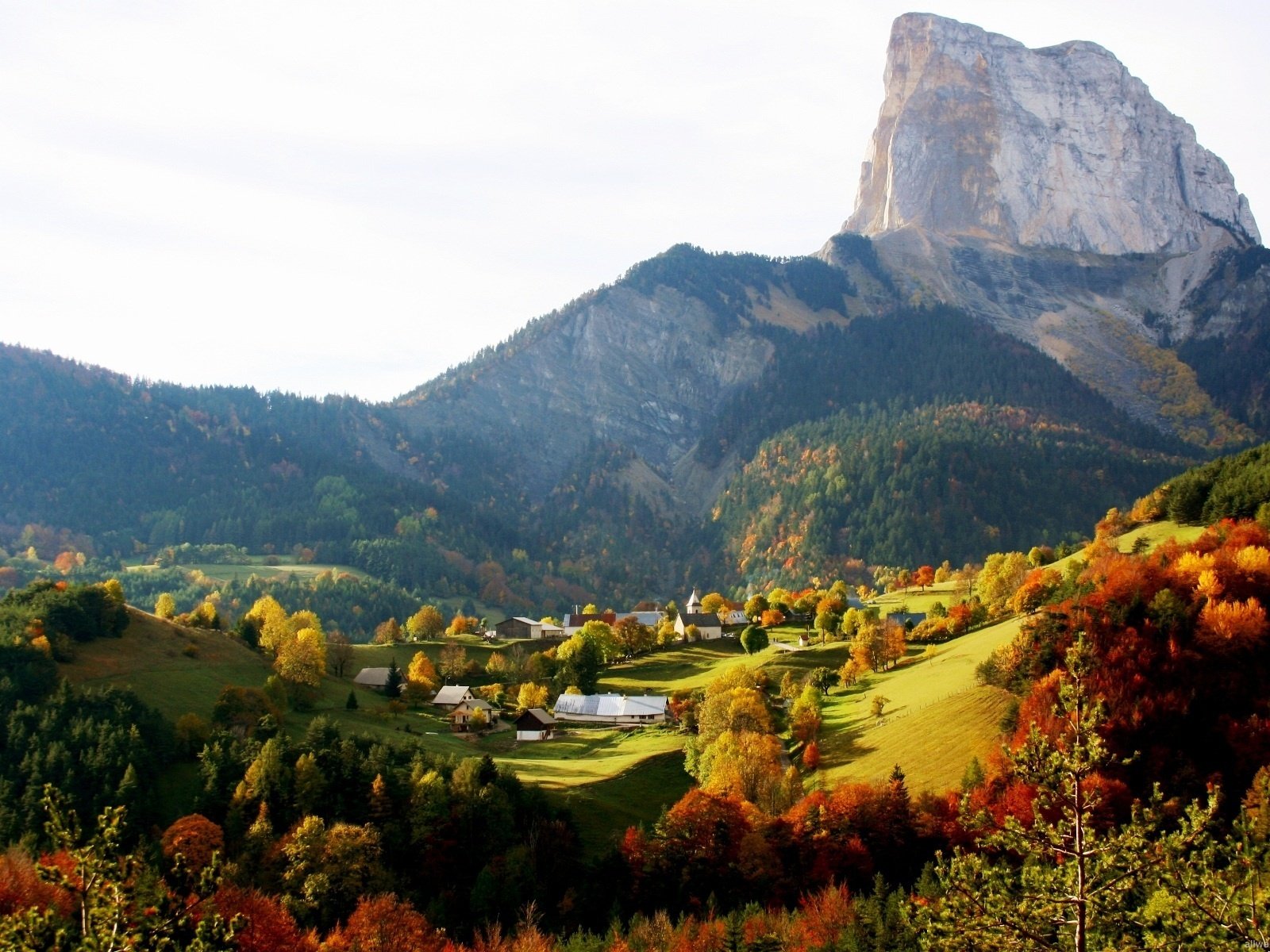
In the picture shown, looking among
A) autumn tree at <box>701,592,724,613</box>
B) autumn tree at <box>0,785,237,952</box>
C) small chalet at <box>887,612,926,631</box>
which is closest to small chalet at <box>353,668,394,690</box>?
small chalet at <box>887,612,926,631</box>

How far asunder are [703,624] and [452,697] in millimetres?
43990

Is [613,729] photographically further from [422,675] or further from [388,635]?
[388,635]

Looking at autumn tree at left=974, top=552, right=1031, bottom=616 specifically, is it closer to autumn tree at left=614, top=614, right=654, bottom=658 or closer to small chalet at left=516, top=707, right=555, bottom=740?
autumn tree at left=614, top=614, right=654, bottom=658

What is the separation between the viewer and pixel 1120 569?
80.9 metres

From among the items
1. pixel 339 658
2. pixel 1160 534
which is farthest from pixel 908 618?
pixel 339 658

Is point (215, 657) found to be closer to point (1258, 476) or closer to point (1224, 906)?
point (1224, 906)

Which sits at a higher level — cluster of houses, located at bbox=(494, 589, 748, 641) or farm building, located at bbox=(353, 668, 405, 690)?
farm building, located at bbox=(353, 668, 405, 690)

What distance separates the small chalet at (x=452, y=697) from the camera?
96.8 metres

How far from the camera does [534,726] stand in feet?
292

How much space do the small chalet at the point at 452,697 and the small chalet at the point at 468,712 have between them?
0.76 meters

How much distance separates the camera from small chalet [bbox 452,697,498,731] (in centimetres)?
8931

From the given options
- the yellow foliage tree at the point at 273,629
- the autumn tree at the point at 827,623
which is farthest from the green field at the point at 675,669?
the yellow foliage tree at the point at 273,629

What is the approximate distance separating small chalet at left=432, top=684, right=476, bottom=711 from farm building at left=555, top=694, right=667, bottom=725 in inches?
326

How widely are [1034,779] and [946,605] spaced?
113 meters
